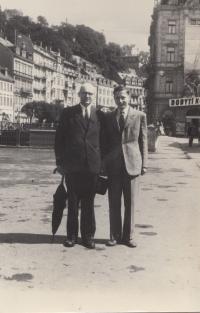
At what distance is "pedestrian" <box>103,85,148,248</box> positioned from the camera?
6777 millimetres

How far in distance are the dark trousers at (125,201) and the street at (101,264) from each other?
23 cm

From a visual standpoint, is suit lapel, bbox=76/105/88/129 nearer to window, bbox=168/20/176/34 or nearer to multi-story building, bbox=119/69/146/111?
window, bbox=168/20/176/34

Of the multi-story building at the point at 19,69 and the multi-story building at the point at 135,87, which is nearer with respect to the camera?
the multi-story building at the point at 19,69

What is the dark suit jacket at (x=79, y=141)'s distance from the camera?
666 cm

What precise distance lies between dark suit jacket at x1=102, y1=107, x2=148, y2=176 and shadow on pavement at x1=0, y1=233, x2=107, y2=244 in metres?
1.04

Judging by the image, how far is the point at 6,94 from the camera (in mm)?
94688

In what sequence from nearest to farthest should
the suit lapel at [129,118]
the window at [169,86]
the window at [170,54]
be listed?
the suit lapel at [129,118]
the window at [170,54]
the window at [169,86]

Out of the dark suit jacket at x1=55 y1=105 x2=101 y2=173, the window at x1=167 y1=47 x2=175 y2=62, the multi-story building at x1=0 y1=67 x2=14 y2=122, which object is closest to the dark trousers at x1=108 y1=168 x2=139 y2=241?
the dark suit jacket at x1=55 y1=105 x2=101 y2=173

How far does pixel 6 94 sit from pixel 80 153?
89760 millimetres

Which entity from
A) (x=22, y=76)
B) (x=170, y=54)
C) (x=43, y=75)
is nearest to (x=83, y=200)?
(x=170, y=54)

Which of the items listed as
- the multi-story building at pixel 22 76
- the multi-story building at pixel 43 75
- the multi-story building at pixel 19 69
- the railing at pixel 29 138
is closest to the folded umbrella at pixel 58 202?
the railing at pixel 29 138

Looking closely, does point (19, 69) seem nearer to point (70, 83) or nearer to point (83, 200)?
point (70, 83)

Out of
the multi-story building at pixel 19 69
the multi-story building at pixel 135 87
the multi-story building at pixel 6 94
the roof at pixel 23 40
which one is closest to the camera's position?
the roof at pixel 23 40

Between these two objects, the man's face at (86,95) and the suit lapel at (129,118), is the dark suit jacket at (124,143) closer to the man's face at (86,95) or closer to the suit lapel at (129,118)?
the suit lapel at (129,118)
